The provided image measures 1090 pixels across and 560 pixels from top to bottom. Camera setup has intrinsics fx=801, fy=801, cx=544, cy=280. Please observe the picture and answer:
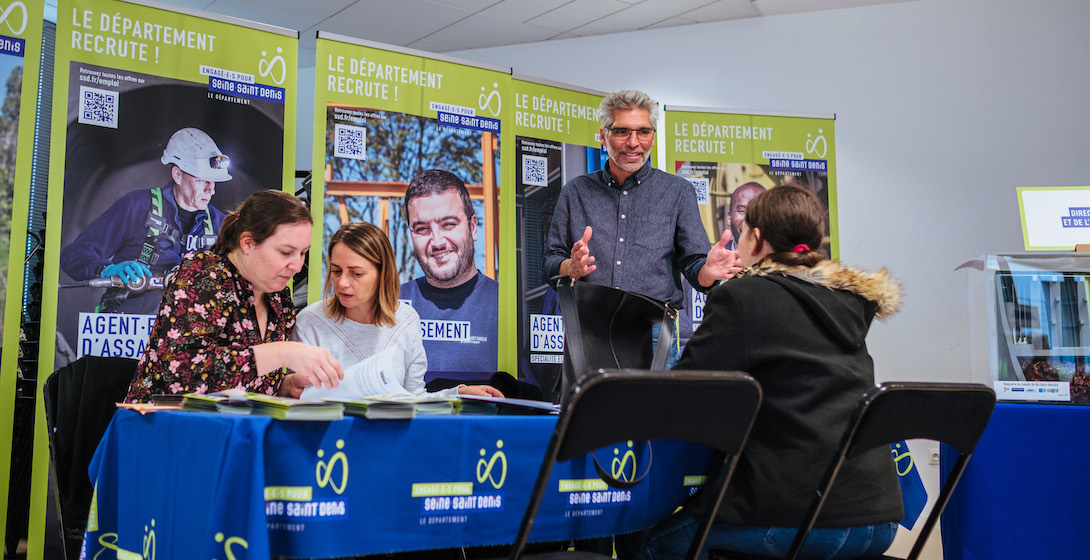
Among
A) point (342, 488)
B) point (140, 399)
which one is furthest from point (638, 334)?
point (140, 399)

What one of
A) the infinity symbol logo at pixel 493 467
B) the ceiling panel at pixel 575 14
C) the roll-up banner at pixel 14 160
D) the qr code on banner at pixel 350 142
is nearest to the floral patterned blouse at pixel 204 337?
the infinity symbol logo at pixel 493 467

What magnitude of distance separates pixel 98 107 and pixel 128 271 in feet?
2.20

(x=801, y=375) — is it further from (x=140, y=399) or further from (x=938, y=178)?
(x=938, y=178)

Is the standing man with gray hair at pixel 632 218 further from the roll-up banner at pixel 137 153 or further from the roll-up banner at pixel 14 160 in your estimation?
the roll-up banner at pixel 14 160

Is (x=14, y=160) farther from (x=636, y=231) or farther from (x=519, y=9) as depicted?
(x=519, y=9)

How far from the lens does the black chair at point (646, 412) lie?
1172 millimetres

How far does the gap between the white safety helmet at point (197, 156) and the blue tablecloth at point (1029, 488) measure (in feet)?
9.87

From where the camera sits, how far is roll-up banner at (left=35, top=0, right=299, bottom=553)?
3.16m

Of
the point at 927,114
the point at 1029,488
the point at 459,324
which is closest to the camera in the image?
the point at 1029,488

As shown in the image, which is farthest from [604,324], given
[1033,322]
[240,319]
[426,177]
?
[426,177]

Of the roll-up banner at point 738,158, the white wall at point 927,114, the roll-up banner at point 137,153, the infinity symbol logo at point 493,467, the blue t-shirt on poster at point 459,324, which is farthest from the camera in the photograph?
the white wall at point 927,114

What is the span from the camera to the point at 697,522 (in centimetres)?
159

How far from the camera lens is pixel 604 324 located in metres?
2.02

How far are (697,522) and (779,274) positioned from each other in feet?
1.77
